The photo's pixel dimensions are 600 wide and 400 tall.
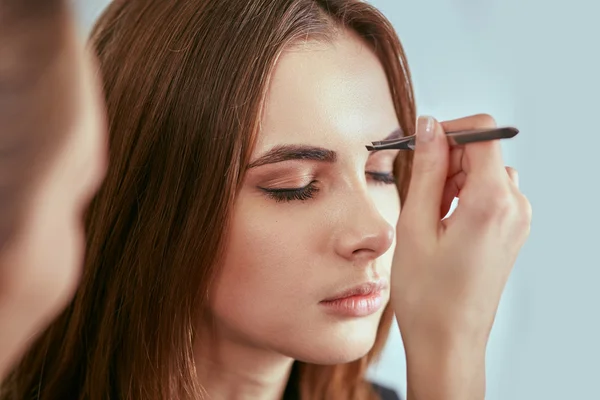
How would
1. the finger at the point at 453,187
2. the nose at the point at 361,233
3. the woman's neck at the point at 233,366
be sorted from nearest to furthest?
the finger at the point at 453,187 → the nose at the point at 361,233 → the woman's neck at the point at 233,366

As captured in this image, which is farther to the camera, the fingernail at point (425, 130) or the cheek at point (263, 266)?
the cheek at point (263, 266)

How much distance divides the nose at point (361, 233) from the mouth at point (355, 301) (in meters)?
0.05

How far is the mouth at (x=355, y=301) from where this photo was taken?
1086mm

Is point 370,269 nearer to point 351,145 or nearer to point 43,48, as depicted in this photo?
point 351,145

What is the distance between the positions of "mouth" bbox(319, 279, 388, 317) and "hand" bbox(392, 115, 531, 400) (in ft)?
0.51

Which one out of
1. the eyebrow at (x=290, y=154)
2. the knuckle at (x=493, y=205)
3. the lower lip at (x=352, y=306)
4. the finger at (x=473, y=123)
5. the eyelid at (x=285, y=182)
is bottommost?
the lower lip at (x=352, y=306)

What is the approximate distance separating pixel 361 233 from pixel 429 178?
0.20 metres

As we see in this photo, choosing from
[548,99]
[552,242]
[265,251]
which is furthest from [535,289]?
[265,251]

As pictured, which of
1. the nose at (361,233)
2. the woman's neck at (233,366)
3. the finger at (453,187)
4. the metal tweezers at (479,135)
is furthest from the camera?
the woman's neck at (233,366)

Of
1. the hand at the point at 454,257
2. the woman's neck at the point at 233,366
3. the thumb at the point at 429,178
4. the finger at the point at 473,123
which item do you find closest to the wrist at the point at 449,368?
the hand at the point at 454,257

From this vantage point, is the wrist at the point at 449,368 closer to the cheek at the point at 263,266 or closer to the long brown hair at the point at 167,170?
the cheek at the point at 263,266

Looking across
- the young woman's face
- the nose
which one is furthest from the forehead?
the nose

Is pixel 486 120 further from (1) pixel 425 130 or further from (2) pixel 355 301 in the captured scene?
(2) pixel 355 301

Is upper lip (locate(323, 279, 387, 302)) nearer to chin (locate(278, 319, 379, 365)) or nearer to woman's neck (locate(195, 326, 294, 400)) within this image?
chin (locate(278, 319, 379, 365))
